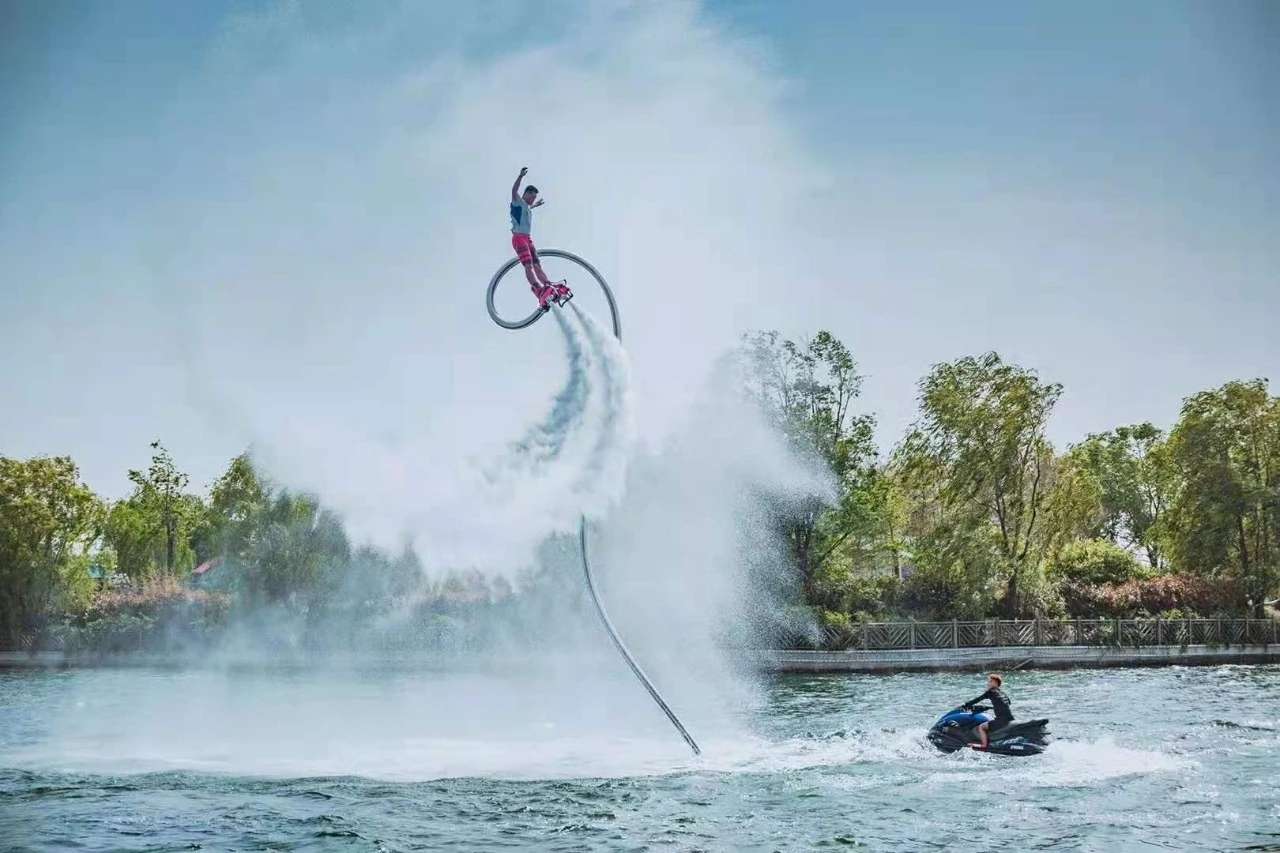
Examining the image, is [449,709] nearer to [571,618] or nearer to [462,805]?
[462,805]

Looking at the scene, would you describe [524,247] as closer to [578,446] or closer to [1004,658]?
[578,446]

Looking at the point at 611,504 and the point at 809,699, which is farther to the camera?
the point at 809,699

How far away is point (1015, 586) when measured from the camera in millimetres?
64625

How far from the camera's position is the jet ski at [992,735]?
87.2 feet

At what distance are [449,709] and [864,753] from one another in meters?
12.3

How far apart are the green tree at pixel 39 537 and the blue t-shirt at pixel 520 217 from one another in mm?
55903

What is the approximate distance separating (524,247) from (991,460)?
50.3m

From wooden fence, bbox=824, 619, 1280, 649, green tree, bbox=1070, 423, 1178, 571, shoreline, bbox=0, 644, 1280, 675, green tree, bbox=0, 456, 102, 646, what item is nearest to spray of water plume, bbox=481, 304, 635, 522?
shoreline, bbox=0, 644, 1280, 675

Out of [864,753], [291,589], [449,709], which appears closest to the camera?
[864,753]

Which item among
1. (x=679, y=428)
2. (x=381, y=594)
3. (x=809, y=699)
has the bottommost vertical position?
(x=809, y=699)

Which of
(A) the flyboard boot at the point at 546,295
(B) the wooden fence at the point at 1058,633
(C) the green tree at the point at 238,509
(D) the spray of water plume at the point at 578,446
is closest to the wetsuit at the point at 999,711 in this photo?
(D) the spray of water plume at the point at 578,446

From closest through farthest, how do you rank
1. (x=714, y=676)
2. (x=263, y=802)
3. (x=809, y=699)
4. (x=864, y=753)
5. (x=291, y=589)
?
(x=263, y=802) → (x=864, y=753) → (x=809, y=699) → (x=714, y=676) → (x=291, y=589)

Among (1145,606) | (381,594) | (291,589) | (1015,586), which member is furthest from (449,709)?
(1145,606)

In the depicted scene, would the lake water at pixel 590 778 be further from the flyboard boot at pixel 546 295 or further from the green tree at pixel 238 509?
the green tree at pixel 238 509
